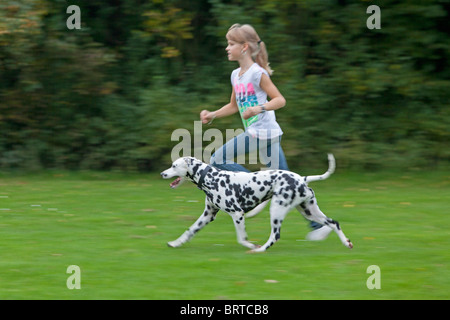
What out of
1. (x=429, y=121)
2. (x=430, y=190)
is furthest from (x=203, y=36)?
(x=430, y=190)

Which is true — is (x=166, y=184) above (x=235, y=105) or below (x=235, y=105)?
below

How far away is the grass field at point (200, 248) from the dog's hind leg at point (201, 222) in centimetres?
11

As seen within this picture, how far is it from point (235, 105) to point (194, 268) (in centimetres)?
207

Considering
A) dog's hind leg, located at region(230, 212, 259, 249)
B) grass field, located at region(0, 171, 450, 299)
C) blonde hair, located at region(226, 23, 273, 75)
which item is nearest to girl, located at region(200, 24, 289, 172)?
blonde hair, located at region(226, 23, 273, 75)

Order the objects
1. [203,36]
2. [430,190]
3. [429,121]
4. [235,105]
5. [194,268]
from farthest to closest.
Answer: [203,36]
[429,121]
[430,190]
[235,105]
[194,268]

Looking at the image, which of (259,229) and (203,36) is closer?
(259,229)

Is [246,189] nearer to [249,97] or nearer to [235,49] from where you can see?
[249,97]

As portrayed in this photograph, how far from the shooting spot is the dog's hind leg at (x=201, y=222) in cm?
746

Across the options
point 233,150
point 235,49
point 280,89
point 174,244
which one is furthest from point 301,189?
point 280,89

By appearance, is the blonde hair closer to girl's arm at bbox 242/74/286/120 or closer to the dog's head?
girl's arm at bbox 242/74/286/120

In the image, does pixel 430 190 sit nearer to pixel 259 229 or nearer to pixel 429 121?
pixel 429 121

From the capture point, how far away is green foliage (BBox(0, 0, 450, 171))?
13.9 m

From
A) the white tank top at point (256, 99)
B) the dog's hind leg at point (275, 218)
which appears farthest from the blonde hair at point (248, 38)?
the dog's hind leg at point (275, 218)

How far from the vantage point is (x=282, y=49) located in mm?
14359
